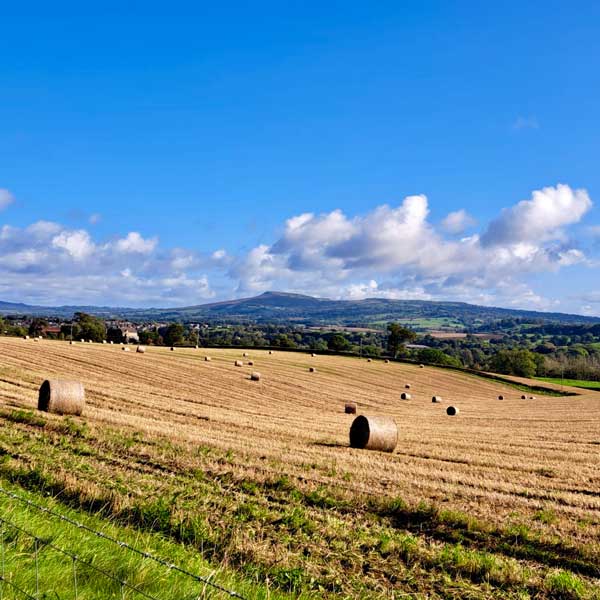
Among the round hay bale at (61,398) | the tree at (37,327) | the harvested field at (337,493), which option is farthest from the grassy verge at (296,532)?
the tree at (37,327)

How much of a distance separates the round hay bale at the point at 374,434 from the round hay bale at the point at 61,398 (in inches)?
354

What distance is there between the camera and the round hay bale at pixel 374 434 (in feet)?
60.0

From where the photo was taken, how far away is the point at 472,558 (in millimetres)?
8250

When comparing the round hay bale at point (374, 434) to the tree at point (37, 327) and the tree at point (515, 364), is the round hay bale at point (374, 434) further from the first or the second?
the tree at point (37, 327)

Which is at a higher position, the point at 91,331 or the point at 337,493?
the point at 337,493

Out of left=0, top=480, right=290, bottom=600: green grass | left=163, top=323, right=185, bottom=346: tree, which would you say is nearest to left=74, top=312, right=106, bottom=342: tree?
left=163, top=323, right=185, bottom=346: tree

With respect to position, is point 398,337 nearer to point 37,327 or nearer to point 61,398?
point 37,327

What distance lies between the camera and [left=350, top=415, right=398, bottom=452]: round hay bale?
18281mm

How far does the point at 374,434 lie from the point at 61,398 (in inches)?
392

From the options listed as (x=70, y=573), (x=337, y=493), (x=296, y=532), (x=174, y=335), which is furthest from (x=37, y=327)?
(x=70, y=573)

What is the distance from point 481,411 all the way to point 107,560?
38657 millimetres

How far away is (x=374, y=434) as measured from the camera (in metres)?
Answer: 18.3

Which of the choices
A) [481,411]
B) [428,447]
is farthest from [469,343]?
[428,447]

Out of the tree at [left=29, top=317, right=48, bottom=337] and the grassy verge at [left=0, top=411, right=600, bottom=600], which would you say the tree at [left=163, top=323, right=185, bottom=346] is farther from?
the grassy verge at [left=0, top=411, right=600, bottom=600]
